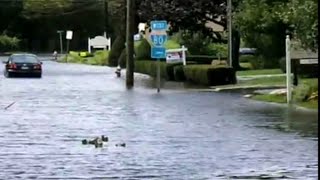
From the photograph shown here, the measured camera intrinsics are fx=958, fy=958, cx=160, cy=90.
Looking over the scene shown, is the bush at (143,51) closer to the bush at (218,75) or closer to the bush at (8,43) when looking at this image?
the bush at (218,75)

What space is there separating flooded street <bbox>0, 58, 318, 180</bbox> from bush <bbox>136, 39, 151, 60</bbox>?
1131 inches

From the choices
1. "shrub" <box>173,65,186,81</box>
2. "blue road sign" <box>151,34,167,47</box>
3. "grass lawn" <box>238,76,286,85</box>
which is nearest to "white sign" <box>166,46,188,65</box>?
"shrub" <box>173,65,186,81</box>

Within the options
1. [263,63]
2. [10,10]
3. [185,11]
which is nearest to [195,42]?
[263,63]

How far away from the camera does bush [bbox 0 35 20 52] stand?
11856 cm

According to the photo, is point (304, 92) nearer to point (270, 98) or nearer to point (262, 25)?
point (270, 98)

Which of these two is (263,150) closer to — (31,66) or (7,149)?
(7,149)

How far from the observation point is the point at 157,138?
64.6 ft

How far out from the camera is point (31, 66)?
2189 inches

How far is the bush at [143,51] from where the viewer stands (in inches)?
2507

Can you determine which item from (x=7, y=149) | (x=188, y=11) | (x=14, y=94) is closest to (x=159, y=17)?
(x=188, y=11)

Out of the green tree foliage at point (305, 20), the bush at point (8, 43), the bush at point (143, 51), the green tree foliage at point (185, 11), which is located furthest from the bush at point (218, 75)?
the bush at point (8, 43)

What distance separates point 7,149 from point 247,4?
26410 mm

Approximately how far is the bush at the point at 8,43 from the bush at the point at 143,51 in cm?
5597

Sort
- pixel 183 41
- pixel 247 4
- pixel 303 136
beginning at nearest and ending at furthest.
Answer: pixel 303 136
pixel 247 4
pixel 183 41
